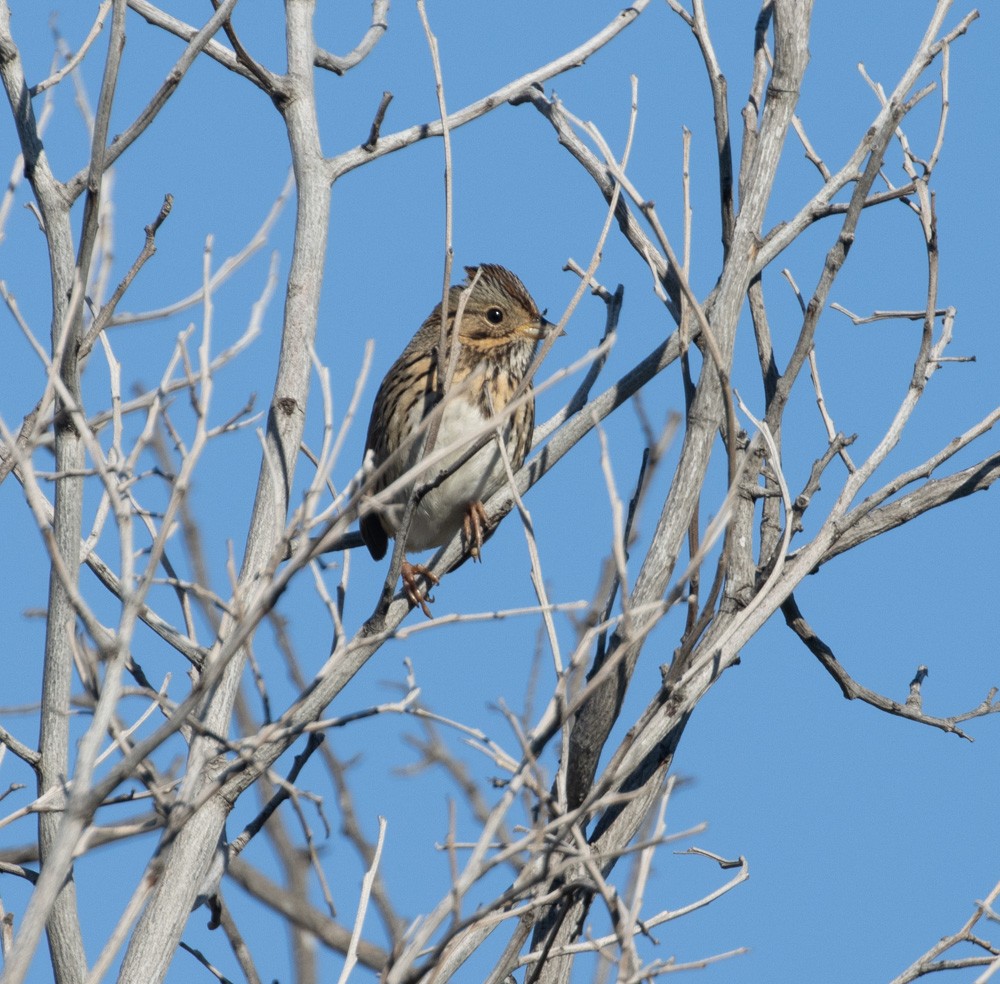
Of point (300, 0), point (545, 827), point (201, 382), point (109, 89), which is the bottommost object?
point (545, 827)

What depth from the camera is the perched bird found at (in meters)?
5.21

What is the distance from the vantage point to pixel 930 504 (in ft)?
13.6

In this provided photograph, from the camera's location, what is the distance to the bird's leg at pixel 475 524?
5094 mm

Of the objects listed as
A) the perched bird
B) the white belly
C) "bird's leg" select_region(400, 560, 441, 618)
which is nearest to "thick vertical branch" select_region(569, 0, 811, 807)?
"bird's leg" select_region(400, 560, 441, 618)

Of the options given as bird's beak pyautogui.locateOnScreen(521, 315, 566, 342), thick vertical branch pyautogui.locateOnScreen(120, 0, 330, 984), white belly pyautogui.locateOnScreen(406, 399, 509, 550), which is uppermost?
bird's beak pyautogui.locateOnScreen(521, 315, 566, 342)

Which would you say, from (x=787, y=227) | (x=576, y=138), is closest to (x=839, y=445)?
(x=787, y=227)

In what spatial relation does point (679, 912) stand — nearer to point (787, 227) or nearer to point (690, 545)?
point (690, 545)

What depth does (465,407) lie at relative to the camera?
5.32m

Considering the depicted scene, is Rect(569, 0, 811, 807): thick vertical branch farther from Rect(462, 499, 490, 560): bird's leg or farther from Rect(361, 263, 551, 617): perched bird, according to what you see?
Rect(462, 499, 490, 560): bird's leg

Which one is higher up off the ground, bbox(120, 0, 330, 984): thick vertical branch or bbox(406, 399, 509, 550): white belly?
bbox(406, 399, 509, 550): white belly

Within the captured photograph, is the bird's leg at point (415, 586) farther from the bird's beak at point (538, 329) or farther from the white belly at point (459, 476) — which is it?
the bird's beak at point (538, 329)

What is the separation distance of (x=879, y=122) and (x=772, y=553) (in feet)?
4.14

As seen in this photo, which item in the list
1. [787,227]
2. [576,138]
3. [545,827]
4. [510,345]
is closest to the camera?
[545,827]

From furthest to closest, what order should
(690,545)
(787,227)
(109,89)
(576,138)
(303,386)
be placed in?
(576,138) → (787,227) → (303,386) → (690,545) → (109,89)
